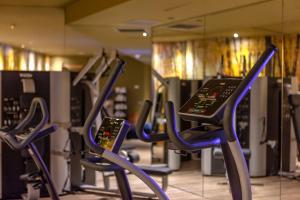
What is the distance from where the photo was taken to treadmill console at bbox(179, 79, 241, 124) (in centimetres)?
242

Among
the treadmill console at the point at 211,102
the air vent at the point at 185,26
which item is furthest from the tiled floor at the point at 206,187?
the treadmill console at the point at 211,102

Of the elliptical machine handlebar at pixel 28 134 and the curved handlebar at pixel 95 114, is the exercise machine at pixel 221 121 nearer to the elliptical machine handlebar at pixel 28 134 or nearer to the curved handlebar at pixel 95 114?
the curved handlebar at pixel 95 114

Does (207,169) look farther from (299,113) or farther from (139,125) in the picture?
(139,125)

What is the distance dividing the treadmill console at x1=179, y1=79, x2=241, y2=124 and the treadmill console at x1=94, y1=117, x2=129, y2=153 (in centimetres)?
65

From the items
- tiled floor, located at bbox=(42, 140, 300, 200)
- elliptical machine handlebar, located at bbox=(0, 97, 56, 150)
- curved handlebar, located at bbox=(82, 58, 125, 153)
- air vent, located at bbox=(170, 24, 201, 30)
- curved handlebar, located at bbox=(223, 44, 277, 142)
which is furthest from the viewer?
air vent, located at bbox=(170, 24, 201, 30)

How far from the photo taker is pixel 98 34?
8781 millimetres

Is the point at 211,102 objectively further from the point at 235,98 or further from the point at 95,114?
the point at 95,114

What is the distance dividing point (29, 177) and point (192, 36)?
3253mm

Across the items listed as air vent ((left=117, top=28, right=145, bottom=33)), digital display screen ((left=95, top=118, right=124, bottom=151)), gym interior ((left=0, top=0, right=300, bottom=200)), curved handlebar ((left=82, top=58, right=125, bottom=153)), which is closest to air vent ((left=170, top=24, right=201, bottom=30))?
gym interior ((left=0, top=0, right=300, bottom=200))

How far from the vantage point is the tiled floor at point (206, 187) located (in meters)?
4.88

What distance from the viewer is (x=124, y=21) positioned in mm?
7406

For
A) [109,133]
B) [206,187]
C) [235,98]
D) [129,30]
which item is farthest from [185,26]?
[235,98]

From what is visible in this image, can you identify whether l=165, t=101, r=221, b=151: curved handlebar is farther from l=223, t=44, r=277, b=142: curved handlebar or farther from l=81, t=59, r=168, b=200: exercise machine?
l=81, t=59, r=168, b=200: exercise machine

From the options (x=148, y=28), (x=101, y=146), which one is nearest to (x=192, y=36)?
(x=148, y=28)
